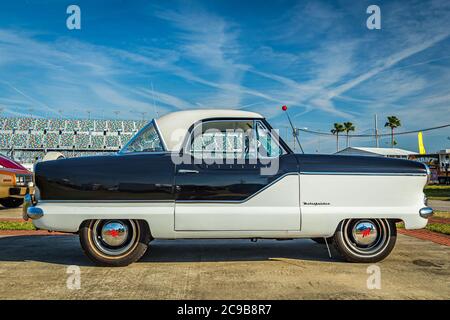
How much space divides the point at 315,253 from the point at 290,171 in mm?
1396

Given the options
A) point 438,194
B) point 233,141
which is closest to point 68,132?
point 438,194

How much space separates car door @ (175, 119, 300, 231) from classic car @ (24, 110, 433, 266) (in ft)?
0.03

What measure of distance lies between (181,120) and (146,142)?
479 mm

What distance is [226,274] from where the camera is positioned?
387 centimetres

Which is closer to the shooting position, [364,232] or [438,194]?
[364,232]

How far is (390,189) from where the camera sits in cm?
419

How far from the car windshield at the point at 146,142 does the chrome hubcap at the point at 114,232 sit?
0.86m

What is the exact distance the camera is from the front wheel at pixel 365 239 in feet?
14.0

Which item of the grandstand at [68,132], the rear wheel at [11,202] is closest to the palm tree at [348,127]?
the grandstand at [68,132]

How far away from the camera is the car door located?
400 cm

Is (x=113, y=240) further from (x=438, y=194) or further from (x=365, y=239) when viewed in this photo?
(x=438, y=194)

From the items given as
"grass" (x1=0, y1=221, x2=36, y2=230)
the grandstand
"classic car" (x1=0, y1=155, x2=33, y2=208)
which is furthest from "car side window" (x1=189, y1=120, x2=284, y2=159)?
the grandstand

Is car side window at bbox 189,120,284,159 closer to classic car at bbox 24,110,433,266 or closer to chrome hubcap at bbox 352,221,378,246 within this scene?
classic car at bbox 24,110,433,266

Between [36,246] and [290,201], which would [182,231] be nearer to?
[290,201]
